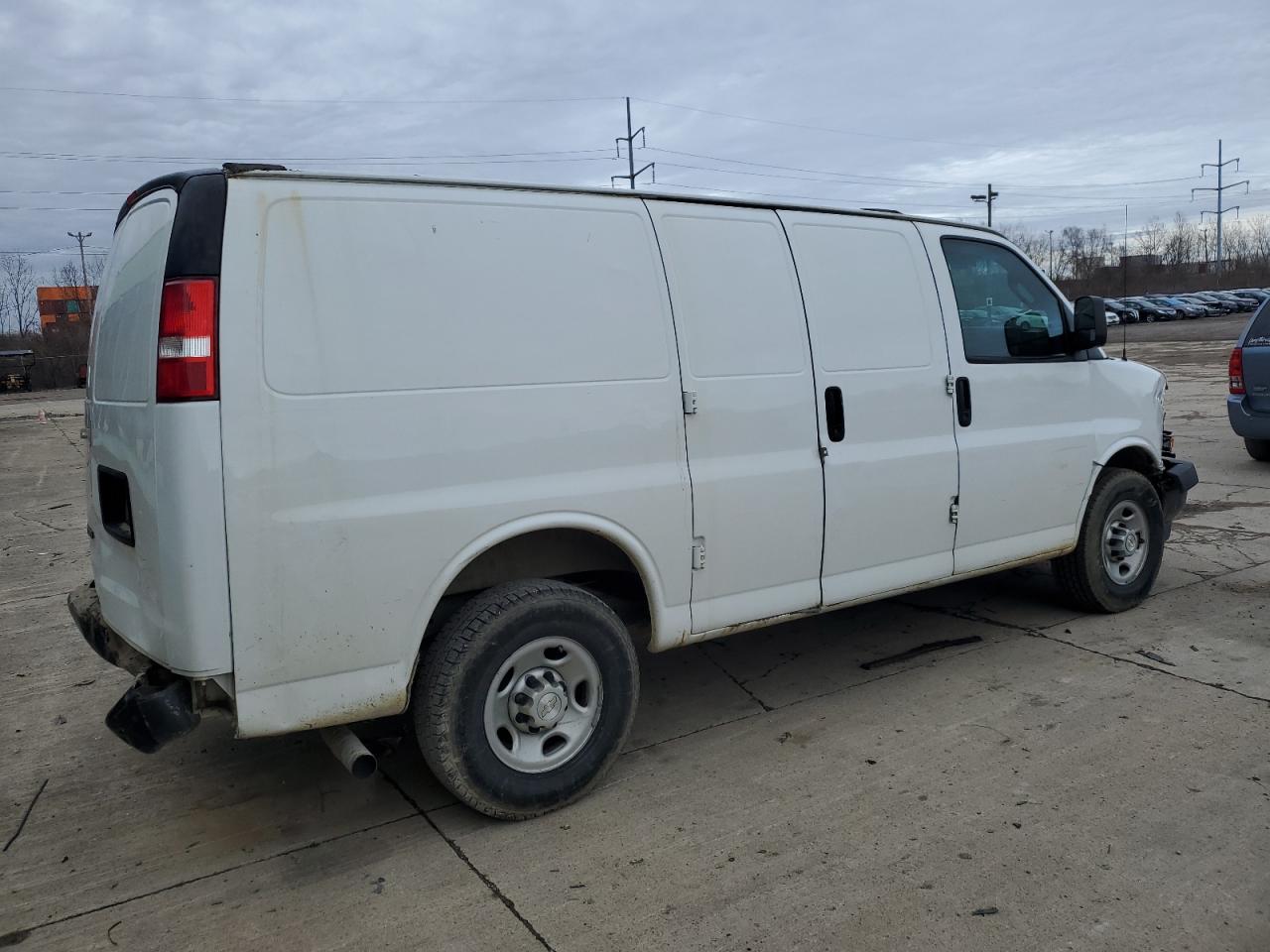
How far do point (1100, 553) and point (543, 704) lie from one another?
3605mm

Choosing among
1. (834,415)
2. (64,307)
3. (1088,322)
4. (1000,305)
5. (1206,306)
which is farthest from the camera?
(64,307)

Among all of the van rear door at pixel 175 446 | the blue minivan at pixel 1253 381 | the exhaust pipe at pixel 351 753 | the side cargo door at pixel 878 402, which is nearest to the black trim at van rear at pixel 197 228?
the van rear door at pixel 175 446

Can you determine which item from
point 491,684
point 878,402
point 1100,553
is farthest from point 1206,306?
point 491,684

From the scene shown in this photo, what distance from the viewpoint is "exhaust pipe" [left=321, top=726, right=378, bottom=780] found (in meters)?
3.22

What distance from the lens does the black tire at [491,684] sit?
11.0ft

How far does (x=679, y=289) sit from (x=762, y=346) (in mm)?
439

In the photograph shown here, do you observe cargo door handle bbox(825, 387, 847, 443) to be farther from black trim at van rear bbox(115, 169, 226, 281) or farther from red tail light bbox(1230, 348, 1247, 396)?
red tail light bbox(1230, 348, 1247, 396)

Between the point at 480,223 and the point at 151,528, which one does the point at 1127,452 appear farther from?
the point at 151,528

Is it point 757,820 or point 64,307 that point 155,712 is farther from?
point 64,307

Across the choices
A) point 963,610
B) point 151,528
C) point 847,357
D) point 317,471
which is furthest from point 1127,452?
point 151,528

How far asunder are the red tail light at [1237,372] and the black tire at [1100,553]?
17.2 ft

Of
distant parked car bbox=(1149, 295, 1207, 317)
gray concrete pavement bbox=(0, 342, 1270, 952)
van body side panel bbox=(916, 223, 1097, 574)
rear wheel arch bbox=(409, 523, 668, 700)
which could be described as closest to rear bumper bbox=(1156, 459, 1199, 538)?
gray concrete pavement bbox=(0, 342, 1270, 952)

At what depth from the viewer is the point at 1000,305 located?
514cm

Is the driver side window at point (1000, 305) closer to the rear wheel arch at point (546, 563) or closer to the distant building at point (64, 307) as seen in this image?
the rear wheel arch at point (546, 563)
